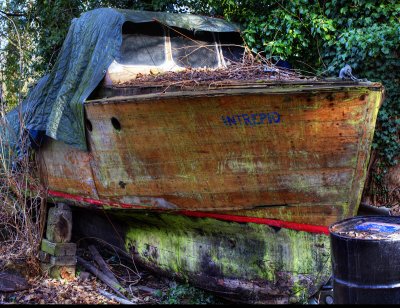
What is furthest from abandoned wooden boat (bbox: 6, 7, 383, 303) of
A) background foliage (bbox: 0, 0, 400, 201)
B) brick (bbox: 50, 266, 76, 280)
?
background foliage (bbox: 0, 0, 400, 201)

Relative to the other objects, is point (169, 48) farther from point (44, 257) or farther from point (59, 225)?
point (44, 257)

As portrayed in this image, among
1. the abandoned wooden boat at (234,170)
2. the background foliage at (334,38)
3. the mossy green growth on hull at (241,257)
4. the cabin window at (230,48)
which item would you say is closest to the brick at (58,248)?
the abandoned wooden boat at (234,170)

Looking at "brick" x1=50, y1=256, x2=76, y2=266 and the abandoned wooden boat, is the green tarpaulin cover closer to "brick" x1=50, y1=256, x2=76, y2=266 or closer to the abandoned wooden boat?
the abandoned wooden boat

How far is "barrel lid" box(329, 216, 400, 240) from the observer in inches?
123

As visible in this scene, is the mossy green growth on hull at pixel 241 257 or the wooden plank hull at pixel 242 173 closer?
the wooden plank hull at pixel 242 173

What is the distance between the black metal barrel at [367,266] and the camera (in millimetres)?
3002

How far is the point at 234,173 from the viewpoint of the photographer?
4.60 metres

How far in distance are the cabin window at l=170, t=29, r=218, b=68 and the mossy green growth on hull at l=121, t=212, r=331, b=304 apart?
1953mm

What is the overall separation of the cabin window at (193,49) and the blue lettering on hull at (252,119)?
1.90 metres

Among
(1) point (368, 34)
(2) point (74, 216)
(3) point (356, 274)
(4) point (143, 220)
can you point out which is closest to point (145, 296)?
(4) point (143, 220)

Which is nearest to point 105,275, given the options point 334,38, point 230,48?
point 230,48

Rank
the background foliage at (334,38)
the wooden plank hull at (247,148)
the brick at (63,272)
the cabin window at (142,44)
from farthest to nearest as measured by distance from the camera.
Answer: the background foliage at (334,38), the cabin window at (142,44), the brick at (63,272), the wooden plank hull at (247,148)

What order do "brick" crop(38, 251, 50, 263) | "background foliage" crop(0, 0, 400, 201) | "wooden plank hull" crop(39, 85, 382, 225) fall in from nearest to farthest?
"wooden plank hull" crop(39, 85, 382, 225), "brick" crop(38, 251, 50, 263), "background foliage" crop(0, 0, 400, 201)

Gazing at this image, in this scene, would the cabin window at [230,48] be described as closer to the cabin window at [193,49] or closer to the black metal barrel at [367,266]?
the cabin window at [193,49]
